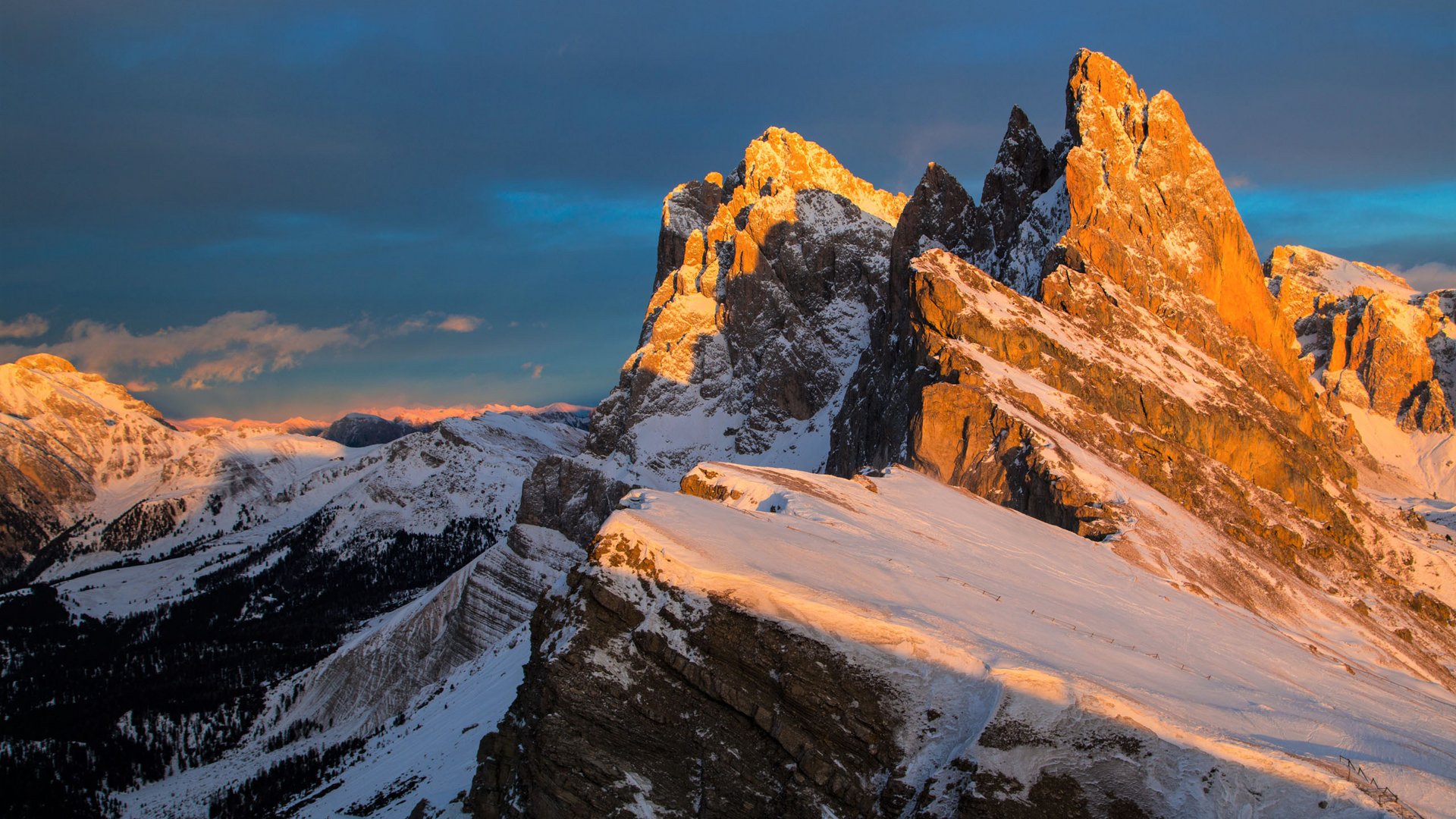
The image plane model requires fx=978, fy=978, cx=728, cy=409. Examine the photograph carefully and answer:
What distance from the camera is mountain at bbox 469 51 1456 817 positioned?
2922cm

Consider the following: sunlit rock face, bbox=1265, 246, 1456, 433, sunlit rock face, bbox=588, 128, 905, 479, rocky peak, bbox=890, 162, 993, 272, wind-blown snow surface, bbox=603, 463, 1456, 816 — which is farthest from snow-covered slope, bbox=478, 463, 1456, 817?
sunlit rock face, bbox=1265, 246, 1456, 433

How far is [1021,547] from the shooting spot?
5391 cm

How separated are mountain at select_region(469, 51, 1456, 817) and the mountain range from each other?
195 millimetres

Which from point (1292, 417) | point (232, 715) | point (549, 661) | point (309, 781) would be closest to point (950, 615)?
point (549, 661)

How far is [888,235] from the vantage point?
16738cm

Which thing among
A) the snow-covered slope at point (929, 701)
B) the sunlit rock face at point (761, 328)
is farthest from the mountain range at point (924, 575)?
the sunlit rock face at point (761, 328)

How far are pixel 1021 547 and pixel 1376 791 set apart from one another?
87.2ft

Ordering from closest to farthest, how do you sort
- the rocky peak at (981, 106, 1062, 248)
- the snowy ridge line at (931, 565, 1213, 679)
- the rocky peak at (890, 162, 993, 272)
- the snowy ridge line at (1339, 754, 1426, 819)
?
the snowy ridge line at (1339, 754, 1426, 819) < the snowy ridge line at (931, 565, 1213, 679) < the rocky peak at (981, 106, 1062, 248) < the rocky peak at (890, 162, 993, 272)

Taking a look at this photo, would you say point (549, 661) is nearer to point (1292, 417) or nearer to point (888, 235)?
point (1292, 417)

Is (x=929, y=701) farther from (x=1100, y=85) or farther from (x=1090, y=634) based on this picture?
(x=1100, y=85)

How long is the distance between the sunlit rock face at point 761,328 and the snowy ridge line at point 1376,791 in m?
Result: 106

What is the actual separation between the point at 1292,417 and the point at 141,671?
16840 cm

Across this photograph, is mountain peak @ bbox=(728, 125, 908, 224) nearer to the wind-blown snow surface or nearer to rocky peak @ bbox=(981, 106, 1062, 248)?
rocky peak @ bbox=(981, 106, 1062, 248)

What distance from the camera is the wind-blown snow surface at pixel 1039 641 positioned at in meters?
28.5
